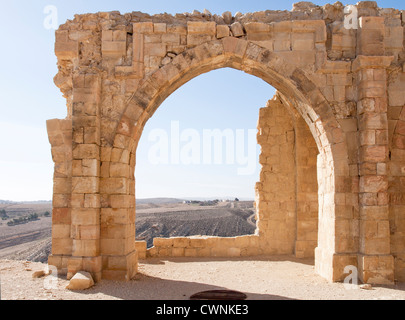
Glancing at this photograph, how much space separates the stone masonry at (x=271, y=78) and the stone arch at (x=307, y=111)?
0.06 feet

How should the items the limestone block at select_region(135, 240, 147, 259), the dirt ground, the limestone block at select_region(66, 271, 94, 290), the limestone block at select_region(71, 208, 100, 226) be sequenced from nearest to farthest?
1. the dirt ground
2. the limestone block at select_region(66, 271, 94, 290)
3. the limestone block at select_region(71, 208, 100, 226)
4. the limestone block at select_region(135, 240, 147, 259)

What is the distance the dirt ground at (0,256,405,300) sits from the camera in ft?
18.9

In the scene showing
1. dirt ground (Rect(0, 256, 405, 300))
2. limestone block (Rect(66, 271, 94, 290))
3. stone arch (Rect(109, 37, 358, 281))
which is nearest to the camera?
dirt ground (Rect(0, 256, 405, 300))

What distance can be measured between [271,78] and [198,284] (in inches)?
166

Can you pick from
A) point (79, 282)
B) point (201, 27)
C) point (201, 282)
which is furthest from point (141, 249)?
point (201, 27)

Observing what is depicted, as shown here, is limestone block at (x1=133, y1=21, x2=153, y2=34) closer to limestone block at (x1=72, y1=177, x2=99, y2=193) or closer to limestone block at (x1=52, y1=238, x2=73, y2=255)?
limestone block at (x1=72, y1=177, x2=99, y2=193)

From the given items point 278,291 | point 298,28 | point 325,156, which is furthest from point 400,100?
point 278,291

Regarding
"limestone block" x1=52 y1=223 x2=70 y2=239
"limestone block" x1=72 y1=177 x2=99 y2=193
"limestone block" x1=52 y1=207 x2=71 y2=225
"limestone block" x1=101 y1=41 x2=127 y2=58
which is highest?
"limestone block" x1=101 y1=41 x2=127 y2=58

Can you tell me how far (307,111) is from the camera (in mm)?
7371

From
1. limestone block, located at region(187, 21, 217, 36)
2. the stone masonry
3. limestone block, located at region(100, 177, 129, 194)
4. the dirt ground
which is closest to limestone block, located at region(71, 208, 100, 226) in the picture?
the stone masonry

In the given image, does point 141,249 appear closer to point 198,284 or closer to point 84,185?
point 198,284

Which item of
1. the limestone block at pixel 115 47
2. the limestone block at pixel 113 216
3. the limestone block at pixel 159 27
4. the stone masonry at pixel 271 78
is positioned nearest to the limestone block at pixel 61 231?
the stone masonry at pixel 271 78

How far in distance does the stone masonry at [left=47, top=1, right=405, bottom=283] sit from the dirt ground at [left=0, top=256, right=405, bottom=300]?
0.37 meters
